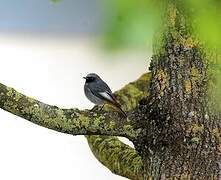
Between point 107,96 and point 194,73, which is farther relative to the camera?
point 107,96

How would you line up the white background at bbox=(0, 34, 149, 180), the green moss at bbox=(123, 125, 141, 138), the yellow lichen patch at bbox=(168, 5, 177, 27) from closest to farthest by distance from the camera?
the yellow lichen patch at bbox=(168, 5, 177, 27) → the green moss at bbox=(123, 125, 141, 138) → the white background at bbox=(0, 34, 149, 180)

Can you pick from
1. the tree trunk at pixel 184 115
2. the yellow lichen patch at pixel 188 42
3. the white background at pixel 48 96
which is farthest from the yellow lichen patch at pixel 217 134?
the white background at pixel 48 96

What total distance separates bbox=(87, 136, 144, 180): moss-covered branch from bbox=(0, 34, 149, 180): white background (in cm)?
125

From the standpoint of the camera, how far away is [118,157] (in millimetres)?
1076

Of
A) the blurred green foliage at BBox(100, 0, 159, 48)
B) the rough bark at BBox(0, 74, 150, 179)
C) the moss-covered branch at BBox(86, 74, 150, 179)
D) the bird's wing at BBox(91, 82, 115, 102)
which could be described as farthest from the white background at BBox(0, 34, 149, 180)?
the blurred green foliage at BBox(100, 0, 159, 48)

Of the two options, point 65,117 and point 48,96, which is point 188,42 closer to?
point 65,117

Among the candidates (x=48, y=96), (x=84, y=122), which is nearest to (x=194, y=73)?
(x=84, y=122)

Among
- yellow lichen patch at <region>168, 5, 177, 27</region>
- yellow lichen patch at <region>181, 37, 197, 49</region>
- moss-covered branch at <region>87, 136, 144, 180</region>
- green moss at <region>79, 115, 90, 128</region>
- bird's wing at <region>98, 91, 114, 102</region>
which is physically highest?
yellow lichen patch at <region>168, 5, 177, 27</region>

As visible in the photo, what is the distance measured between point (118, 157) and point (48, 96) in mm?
1439

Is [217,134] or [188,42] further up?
[188,42]

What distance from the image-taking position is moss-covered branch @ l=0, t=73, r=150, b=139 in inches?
30.6

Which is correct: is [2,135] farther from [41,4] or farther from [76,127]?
[76,127]

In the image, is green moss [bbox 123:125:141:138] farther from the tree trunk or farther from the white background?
the white background

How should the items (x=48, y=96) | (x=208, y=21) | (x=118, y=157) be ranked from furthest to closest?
1. (x=48, y=96)
2. (x=118, y=157)
3. (x=208, y=21)
